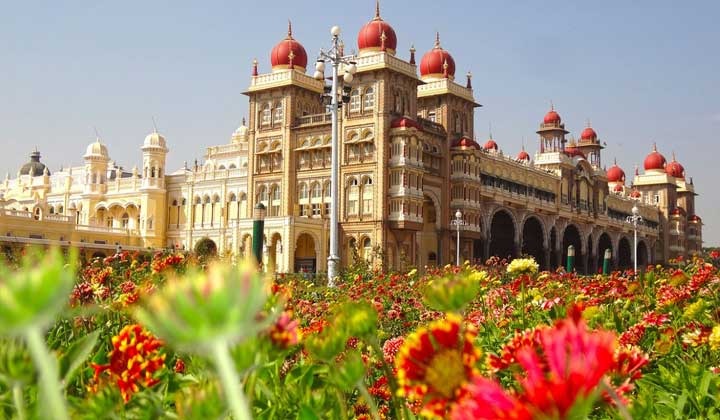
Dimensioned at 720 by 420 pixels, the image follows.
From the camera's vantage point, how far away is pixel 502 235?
46.9 metres

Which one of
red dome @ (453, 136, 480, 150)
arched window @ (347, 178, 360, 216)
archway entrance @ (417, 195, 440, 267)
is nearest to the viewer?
arched window @ (347, 178, 360, 216)

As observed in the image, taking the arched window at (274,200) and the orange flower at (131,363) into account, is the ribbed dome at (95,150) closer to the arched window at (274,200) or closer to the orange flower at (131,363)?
the arched window at (274,200)

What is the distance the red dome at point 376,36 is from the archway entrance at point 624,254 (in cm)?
3656

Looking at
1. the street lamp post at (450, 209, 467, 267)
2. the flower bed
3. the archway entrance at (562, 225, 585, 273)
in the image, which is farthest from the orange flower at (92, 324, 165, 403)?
the archway entrance at (562, 225, 585, 273)

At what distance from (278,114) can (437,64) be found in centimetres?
997

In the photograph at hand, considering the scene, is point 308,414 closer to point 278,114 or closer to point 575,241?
point 278,114

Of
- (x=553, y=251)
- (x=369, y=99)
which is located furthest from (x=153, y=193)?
(x=553, y=251)

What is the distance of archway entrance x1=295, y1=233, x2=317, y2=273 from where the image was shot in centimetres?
3881

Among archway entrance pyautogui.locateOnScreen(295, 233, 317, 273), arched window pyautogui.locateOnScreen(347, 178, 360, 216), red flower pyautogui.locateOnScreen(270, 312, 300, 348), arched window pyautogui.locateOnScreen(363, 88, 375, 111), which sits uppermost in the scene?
arched window pyautogui.locateOnScreen(363, 88, 375, 111)

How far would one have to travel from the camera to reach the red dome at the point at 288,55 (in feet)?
136

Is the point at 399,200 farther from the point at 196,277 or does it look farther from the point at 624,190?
the point at 624,190

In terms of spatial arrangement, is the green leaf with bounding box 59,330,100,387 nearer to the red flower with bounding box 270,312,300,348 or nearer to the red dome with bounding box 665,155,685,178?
the red flower with bounding box 270,312,300,348

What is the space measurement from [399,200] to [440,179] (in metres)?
4.56

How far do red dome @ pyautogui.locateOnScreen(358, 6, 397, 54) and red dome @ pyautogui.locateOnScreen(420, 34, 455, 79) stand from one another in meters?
5.12
